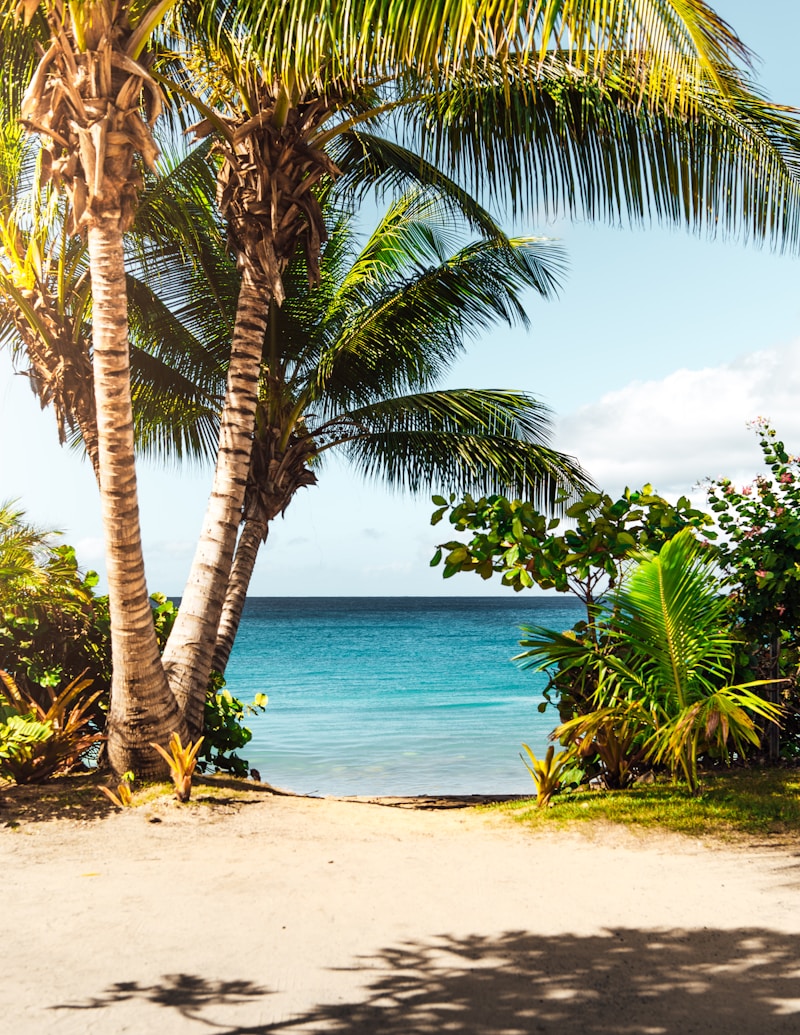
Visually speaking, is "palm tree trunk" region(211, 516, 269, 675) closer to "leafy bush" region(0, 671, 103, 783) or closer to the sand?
"leafy bush" region(0, 671, 103, 783)

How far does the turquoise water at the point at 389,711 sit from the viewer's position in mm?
13555

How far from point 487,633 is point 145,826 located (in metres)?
50.0

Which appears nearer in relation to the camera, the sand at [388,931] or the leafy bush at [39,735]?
the sand at [388,931]

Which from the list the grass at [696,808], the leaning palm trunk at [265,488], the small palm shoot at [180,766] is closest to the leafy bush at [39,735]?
the small palm shoot at [180,766]

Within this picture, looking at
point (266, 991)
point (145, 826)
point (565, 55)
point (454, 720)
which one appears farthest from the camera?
point (454, 720)

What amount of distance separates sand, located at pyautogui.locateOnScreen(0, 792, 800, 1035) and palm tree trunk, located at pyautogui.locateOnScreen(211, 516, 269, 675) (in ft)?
9.59

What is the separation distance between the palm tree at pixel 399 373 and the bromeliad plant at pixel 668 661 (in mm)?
4176

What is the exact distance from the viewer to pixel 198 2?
22.5 feet

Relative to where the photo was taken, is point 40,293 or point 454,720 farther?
point 454,720

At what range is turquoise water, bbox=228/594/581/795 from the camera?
13555 millimetres

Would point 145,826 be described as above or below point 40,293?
below

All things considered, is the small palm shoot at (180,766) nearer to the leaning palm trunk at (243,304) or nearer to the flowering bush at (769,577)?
the leaning palm trunk at (243,304)

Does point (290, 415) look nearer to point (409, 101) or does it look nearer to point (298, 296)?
point (298, 296)

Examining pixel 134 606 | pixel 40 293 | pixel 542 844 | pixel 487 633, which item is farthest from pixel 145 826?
pixel 487 633
